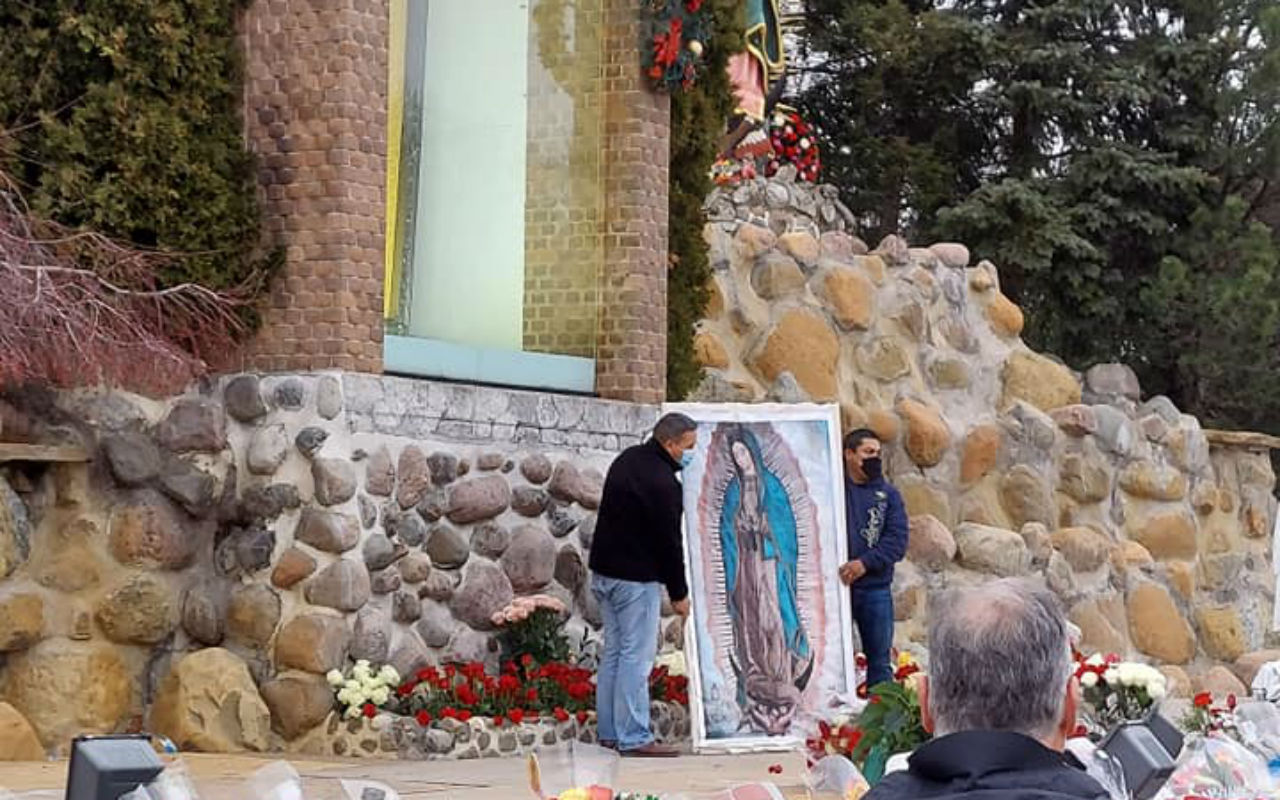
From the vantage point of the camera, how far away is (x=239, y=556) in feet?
36.3

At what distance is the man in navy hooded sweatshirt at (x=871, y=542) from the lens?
39.3 ft

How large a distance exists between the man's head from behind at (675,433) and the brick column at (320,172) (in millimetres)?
1461

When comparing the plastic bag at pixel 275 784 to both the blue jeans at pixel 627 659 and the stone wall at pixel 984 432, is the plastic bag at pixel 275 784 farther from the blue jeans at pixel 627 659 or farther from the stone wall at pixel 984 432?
the stone wall at pixel 984 432

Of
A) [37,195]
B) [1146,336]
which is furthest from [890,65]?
[37,195]

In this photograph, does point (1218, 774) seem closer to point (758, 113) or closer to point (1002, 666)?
point (1002, 666)

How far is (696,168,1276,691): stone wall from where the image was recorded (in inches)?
583

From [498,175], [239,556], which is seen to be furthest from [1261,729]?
[498,175]

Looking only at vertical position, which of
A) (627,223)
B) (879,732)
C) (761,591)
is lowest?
(879,732)

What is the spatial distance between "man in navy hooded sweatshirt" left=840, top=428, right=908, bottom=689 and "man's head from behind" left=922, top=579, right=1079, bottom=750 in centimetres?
821

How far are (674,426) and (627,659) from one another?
111 centimetres

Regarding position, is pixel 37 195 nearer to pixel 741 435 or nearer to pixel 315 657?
pixel 315 657

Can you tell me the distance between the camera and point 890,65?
68.7 ft

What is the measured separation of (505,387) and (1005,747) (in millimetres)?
8842

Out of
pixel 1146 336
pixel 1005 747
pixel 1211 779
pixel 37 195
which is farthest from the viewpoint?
pixel 1146 336
